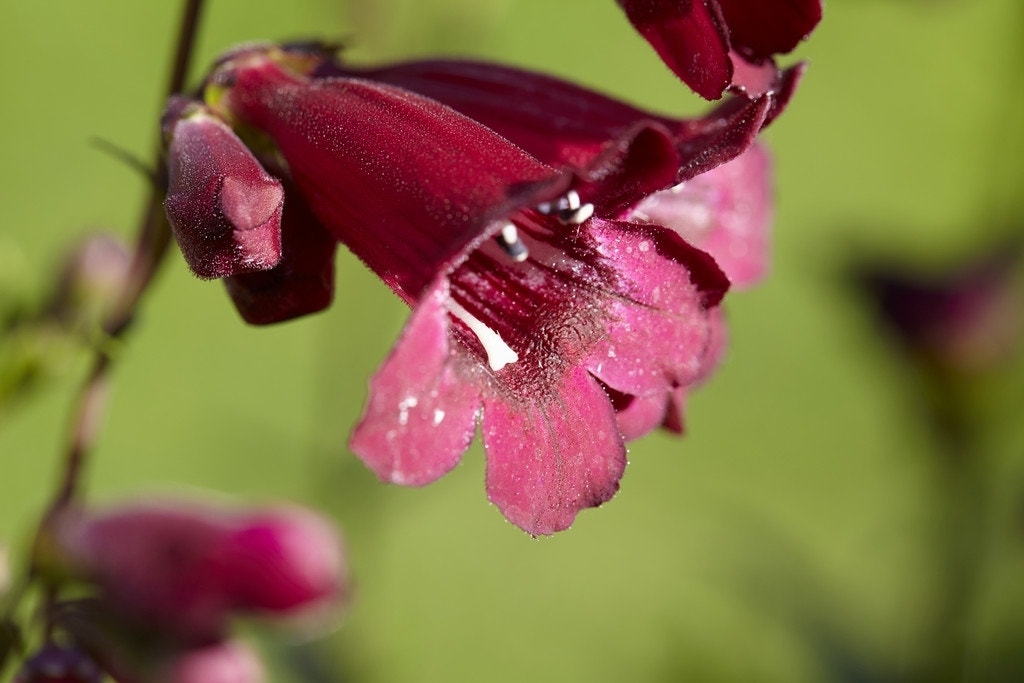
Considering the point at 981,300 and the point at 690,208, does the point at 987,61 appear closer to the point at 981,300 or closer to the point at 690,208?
the point at 981,300

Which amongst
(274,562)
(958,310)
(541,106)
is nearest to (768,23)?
(541,106)

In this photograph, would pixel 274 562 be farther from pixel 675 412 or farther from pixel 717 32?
pixel 717 32

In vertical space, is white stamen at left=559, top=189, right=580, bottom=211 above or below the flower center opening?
above

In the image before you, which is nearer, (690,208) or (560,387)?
(560,387)

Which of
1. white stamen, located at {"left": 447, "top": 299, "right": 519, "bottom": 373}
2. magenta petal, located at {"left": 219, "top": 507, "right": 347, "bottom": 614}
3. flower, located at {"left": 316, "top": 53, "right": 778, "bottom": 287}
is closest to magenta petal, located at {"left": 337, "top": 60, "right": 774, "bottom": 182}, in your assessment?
flower, located at {"left": 316, "top": 53, "right": 778, "bottom": 287}

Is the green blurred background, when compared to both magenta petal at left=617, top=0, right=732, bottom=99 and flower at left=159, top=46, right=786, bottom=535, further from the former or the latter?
magenta petal at left=617, top=0, right=732, bottom=99

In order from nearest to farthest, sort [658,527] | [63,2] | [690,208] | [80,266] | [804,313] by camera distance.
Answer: [690,208] < [80,266] < [658,527] < [804,313] < [63,2]

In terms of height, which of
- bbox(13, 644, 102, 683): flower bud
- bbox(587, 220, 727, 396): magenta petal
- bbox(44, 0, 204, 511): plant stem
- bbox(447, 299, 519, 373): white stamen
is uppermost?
bbox(587, 220, 727, 396): magenta petal

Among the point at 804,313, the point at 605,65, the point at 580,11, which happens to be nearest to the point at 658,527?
the point at 804,313

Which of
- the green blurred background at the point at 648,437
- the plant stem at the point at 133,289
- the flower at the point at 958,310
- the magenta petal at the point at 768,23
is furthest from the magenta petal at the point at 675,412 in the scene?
the flower at the point at 958,310
